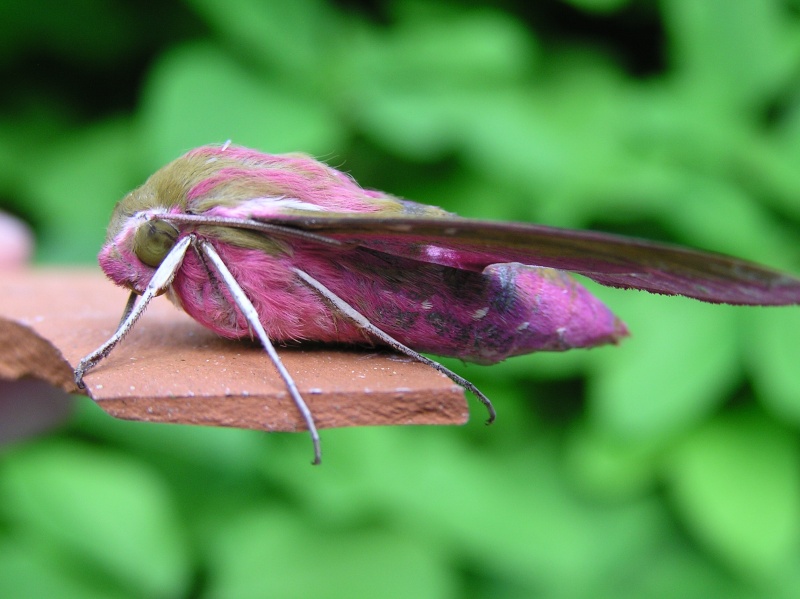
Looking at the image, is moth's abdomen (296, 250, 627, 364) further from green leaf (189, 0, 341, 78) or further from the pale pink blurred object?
green leaf (189, 0, 341, 78)

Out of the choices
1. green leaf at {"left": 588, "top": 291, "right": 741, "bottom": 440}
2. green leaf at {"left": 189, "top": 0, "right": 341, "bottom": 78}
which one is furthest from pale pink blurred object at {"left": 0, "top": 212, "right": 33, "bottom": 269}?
green leaf at {"left": 588, "top": 291, "right": 741, "bottom": 440}

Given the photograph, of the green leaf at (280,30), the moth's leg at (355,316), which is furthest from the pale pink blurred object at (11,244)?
the moth's leg at (355,316)

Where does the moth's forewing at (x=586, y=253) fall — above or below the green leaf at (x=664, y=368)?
above

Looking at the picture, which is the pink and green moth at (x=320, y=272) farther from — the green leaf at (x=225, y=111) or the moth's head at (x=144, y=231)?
the green leaf at (x=225, y=111)

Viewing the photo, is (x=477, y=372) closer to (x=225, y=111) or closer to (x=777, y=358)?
(x=777, y=358)

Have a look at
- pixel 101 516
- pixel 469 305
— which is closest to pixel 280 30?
pixel 101 516
